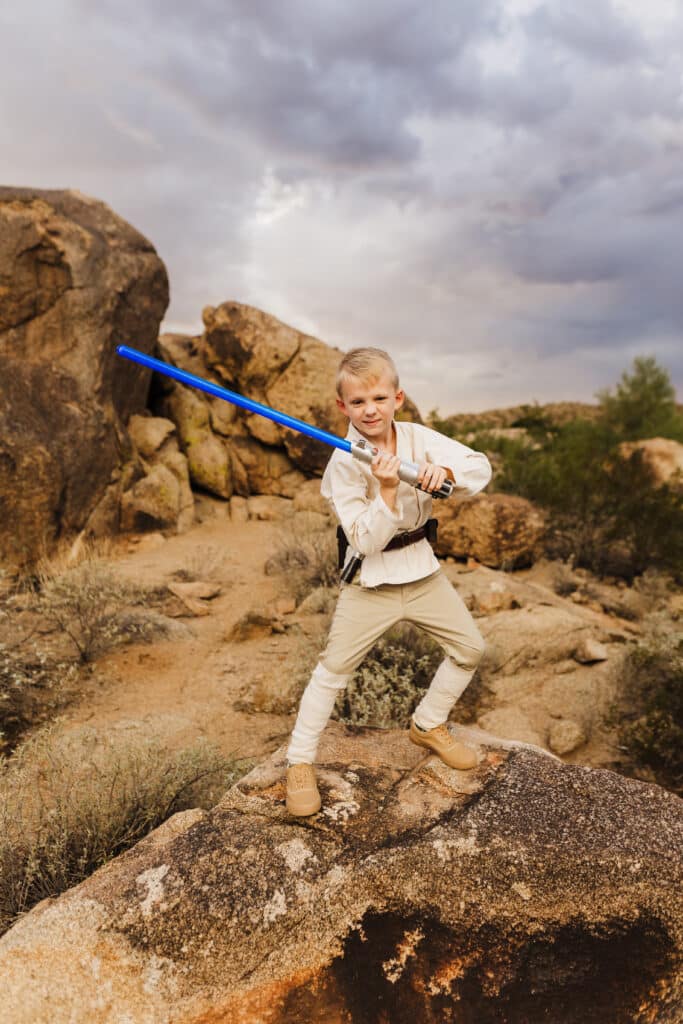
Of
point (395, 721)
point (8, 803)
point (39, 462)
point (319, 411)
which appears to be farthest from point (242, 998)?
point (319, 411)

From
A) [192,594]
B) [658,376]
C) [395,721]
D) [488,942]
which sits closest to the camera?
[488,942]

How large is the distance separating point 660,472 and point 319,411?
643 cm

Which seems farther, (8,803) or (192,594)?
(192,594)

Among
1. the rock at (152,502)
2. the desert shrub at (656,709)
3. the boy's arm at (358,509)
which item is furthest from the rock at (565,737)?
the rock at (152,502)

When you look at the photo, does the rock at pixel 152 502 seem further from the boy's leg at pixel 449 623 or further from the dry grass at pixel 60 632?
the boy's leg at pixel 449 623

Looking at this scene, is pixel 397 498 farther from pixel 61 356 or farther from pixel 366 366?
pixel 61 356

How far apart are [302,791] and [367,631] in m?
0.65

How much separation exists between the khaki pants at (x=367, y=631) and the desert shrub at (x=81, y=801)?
40.2 inches

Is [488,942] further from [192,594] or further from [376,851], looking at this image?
[192,594]

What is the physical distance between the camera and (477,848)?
7.33ft

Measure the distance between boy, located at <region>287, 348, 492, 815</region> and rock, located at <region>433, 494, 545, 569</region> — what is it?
5.83 meters

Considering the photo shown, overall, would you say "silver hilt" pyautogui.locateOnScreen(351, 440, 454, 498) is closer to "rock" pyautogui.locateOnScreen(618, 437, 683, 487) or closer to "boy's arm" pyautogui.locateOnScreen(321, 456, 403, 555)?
"boy's arm" pyautogui.locateOnScreen(321, 456, 403, 555)

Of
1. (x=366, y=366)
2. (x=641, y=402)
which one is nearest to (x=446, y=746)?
(x=366, y=366)

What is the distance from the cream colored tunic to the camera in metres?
2.32
